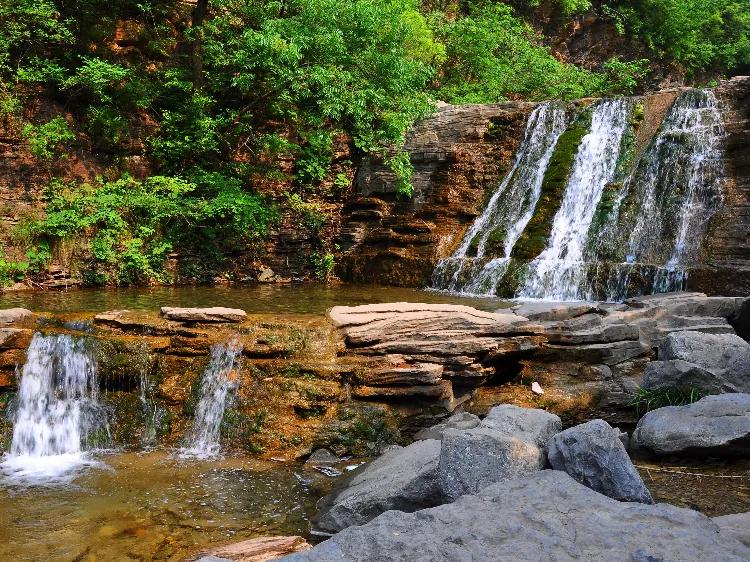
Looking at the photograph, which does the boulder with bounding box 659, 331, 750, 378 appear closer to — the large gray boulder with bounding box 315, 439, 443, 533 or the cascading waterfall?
the large gray boulder with bounding box 315, 439, 443, 533

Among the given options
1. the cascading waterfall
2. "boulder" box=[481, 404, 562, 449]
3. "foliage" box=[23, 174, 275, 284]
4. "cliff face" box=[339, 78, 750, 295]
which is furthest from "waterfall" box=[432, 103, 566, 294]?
"boulder" box=[481, 404, 562, 449]

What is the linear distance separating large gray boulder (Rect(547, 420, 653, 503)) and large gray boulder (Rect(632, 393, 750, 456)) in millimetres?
1453

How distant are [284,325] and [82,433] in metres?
2.37

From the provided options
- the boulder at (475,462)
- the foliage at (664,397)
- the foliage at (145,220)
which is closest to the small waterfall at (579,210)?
the foliage at (664,397)

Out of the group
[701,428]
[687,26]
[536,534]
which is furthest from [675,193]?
[687,26]

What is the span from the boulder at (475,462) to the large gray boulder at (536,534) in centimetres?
40

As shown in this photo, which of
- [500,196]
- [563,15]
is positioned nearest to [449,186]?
[500,196]

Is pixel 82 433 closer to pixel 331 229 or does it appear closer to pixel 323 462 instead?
pixel 323 462

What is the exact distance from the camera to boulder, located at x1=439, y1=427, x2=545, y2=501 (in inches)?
158

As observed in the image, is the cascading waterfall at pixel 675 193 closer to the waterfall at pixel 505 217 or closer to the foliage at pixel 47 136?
the waterfall at pixel 505 217

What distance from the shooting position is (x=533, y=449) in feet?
14.2

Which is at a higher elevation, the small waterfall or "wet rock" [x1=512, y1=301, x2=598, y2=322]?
the small waterfall

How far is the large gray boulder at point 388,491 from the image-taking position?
4289 mm

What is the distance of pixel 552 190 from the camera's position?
13.9 metres
